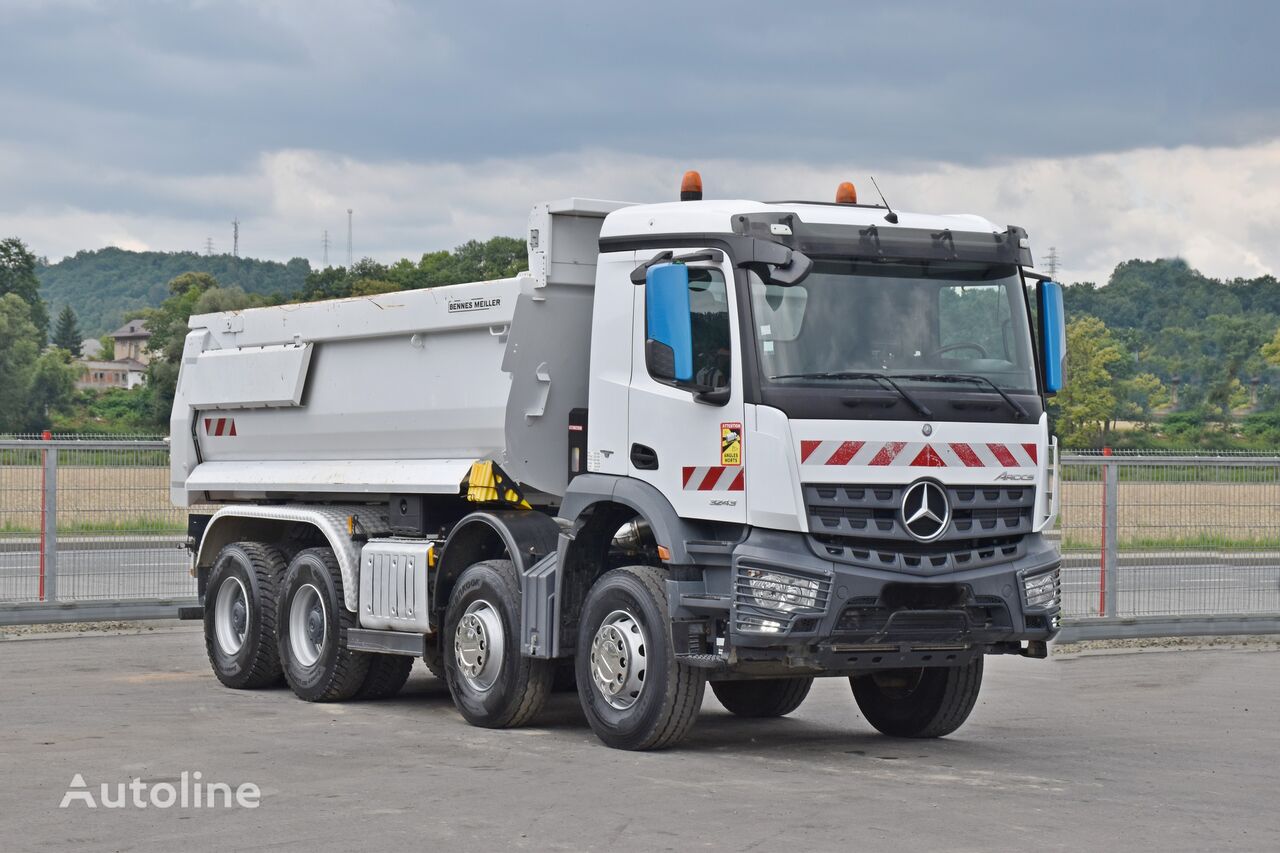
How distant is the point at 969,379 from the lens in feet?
35.4

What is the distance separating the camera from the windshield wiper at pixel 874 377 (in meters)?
10.4

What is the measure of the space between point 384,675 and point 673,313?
5126 mm

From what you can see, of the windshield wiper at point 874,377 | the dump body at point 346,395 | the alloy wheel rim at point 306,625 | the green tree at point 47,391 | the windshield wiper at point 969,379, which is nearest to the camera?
the windshield wiper at point 874,377

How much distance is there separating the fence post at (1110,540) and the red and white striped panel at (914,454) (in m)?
8.19

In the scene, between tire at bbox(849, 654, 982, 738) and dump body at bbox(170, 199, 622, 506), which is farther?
dump body at bbox(170, 199, 622, 506)

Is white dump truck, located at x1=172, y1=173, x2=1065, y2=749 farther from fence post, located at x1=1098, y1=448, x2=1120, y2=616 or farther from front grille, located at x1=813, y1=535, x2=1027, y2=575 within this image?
fence post, located at x1=1098, y1=448, x2=1120, y2=616

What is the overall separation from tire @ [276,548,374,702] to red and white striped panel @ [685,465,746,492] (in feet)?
13.4

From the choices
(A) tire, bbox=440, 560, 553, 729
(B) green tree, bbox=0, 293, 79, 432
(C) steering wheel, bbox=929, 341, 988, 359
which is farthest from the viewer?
(B) green tree, bbox=0, 293, 79, 432

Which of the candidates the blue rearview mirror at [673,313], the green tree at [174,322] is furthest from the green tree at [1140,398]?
the blue rearview mirror at [673,313]

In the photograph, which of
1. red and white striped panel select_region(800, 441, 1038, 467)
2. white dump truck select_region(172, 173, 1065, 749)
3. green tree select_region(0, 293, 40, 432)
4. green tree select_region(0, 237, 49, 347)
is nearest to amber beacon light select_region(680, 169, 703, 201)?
white dump truck select_region(172, 173, 1065, 749)

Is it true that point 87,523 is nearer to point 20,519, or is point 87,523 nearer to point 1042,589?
point 20,519

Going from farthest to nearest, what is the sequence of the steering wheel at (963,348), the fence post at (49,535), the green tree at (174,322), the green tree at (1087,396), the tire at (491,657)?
the green tree at (1087,396), the green tree at (174,322), the fence post at (49,535), the tire at (491,657), the steering wheel at (963,348)

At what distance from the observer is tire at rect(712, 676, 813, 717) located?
43.0 ft

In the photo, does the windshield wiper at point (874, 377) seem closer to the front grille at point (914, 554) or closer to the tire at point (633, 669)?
the front grille at point (914, 554)
